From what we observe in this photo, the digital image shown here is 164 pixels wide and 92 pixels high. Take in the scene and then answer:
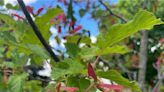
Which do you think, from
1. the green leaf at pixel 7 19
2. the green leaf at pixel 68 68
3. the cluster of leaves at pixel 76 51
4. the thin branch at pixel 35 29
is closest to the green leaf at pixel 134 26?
the cluster of leaves at pixel 76 51

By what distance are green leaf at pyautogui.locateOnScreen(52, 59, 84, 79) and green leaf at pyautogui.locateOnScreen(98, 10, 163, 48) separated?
10cm

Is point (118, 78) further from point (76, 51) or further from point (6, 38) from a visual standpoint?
point (6, 38)

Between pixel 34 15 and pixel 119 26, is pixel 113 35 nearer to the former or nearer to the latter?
pixel 119 26

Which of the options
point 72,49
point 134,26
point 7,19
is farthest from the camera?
point 7,19

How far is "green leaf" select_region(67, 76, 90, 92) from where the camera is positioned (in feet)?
3.39

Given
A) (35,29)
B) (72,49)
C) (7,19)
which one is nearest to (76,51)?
(72,49)

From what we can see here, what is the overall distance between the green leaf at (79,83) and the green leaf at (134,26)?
0.12m

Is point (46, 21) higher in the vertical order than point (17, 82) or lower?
higher

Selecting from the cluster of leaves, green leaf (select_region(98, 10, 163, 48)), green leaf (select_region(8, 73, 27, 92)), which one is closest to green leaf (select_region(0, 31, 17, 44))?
the cluster of leaves

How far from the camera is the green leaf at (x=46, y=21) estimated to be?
1171 millimetres

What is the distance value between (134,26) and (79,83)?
0.19 meters

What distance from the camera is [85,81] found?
3.41 ft

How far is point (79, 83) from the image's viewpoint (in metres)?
1.03

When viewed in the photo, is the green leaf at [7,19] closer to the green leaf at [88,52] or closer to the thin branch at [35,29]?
the thin branch at [35,29]
